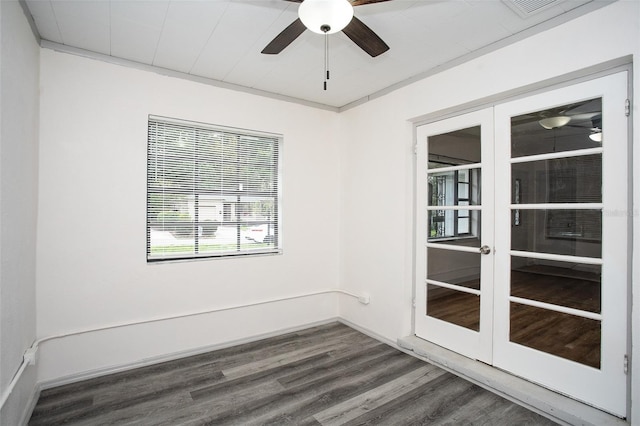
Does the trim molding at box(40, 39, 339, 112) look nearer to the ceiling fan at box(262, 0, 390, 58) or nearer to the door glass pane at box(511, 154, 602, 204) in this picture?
the ceiling fan at box(262, 0, 390, 58)

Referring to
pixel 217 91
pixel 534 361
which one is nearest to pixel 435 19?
pixel 217 91

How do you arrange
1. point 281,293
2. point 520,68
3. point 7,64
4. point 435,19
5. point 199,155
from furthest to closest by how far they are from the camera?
point 281,293
point 199,155
point 520,68
point 435,19
point 7,64

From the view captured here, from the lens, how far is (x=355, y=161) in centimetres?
391

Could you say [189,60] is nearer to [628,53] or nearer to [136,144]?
[136,144]

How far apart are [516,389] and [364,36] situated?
2.69 meters

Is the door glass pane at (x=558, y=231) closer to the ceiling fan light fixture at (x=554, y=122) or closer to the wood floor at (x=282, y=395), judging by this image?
the ceiling fan light fixture at (x=554, y=122)

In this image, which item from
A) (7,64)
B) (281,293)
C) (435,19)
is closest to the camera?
(7,64)

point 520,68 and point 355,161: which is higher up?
point 520,68

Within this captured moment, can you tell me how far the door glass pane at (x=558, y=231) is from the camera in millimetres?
2154

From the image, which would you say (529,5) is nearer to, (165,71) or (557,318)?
(557,318)

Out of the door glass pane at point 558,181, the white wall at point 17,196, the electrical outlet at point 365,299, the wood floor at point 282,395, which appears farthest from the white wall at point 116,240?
the door glass pane at point 558,181

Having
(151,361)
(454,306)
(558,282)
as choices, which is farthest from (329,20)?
(151,361)

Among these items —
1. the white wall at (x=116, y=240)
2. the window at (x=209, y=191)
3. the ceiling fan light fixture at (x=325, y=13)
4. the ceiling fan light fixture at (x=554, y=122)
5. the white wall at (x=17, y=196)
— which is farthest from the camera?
the window at (x=209, y=191)

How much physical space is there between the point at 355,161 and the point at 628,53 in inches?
97.5
